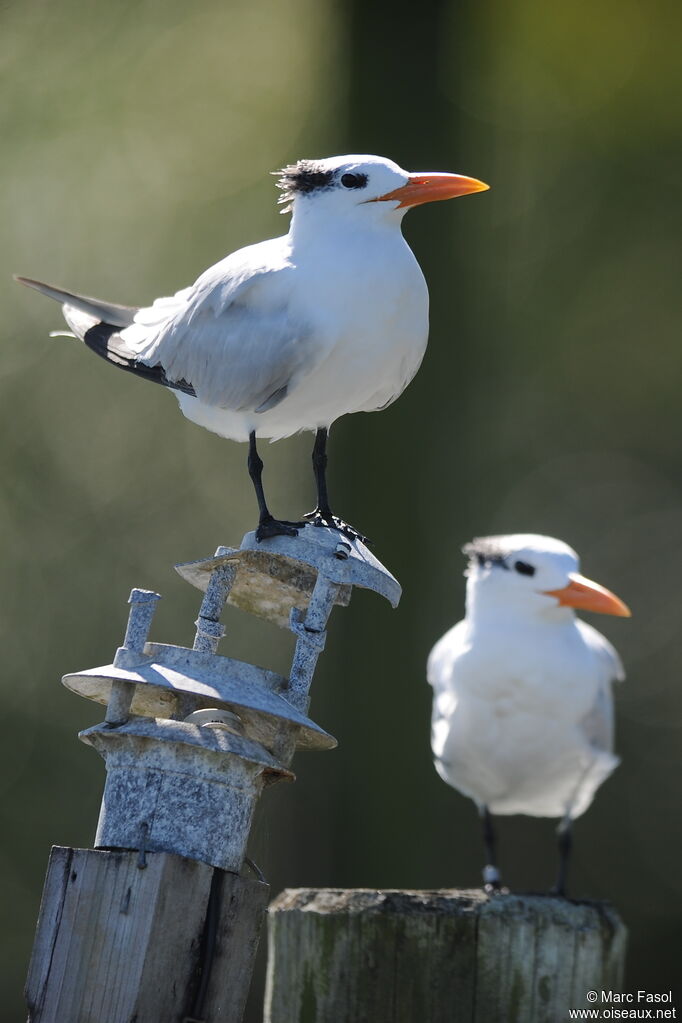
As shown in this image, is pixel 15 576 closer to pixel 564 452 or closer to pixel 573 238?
pixel 564 452

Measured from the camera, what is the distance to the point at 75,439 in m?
8.20

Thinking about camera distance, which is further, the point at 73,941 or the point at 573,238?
the point at 573,238

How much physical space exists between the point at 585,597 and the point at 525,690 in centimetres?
38

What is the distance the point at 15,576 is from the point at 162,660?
249 inches

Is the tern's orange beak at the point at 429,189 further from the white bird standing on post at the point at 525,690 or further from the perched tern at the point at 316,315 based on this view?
the white bird standing on post at the point at 525,690

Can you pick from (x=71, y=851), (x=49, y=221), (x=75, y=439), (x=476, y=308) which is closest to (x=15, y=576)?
(x=75, y=439)

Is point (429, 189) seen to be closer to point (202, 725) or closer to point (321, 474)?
point (321, 474)

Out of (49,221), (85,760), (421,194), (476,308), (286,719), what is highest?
(49,221)

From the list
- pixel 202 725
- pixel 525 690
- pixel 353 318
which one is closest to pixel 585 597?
pixel 525 690

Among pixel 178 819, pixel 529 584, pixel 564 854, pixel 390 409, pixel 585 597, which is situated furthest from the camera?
pixel 390 409

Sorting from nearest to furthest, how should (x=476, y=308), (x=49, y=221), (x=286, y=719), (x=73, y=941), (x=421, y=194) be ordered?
(x=73, y=941) → (x=286, y=719) → (x=421, y=194) → (x=476, y=308) → (x=49, y=221)

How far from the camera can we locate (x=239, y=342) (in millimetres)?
2979

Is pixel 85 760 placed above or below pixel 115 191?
below

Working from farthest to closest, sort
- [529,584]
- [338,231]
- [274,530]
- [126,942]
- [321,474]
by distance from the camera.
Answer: [529,584]
[321,474]
[338,231]
[274,530]
[126,942]
